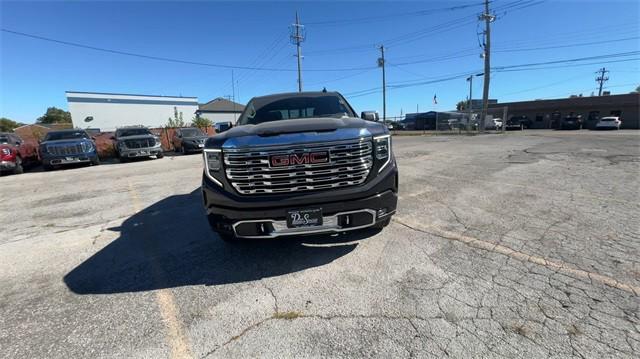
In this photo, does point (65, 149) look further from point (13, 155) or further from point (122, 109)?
point (122, 109)

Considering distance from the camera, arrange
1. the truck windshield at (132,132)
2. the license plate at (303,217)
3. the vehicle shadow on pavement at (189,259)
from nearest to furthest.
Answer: the license plate at (303,217) → the vehicle shadow on pavement at (189,259) → the truck windshield at (132,132)

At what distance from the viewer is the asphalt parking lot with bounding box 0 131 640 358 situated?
2.14 metres

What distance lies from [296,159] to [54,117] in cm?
13492

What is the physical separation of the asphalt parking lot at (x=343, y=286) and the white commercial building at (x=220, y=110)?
56.7 m

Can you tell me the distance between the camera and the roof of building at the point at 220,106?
59.5m

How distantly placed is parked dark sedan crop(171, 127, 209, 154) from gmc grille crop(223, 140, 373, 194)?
14520 mm

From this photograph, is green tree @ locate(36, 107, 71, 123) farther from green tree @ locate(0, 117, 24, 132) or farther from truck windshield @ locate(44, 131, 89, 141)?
truck windshield @ locate(44, 131, 89, 141)

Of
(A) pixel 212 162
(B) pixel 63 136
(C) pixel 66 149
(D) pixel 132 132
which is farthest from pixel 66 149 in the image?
(A) pixel 212 162

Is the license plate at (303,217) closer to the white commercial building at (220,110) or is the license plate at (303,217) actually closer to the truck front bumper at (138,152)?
the truck front bumper at (138,152)

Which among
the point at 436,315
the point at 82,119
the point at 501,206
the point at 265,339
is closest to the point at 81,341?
the point at 265,339

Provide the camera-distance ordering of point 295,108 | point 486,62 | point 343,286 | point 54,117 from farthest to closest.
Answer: point 54,117 → point 486,62 → point 295,108 → point 343,286

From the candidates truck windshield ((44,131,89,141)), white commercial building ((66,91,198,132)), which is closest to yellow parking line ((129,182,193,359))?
truck windshield ((44,131,89,141))

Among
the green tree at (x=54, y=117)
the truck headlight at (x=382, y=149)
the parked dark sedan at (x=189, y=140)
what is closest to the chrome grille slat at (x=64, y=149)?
the parked dark sedan at (x=189, y=140)

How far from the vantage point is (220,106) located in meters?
61.0
